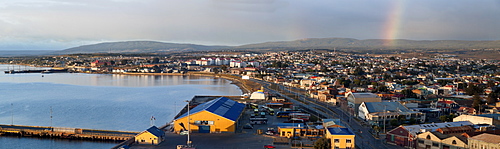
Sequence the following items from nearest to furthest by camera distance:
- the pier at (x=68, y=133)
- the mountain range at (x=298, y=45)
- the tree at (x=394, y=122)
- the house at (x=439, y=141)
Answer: the house at (x=439, y=141), the pier at (x=68, y=133), the tree at (x=394, y=122), the mountain range at (x=298, y=45)

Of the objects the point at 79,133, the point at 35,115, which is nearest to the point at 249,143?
the point at 79,133

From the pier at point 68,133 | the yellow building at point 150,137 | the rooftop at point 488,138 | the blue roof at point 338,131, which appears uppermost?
the rooftop at point 488,138

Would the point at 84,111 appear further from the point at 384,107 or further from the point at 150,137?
the point at 384,107

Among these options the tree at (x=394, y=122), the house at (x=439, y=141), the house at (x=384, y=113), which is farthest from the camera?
the house at (x=384, y=113)

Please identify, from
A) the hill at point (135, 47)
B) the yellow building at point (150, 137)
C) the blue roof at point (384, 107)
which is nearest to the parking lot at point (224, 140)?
the yellow building at point (150, 137)

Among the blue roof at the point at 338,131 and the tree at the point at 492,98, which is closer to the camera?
the blue roof at the point at 338,131

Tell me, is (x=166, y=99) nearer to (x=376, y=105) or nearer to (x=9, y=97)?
(x=9, y=97)

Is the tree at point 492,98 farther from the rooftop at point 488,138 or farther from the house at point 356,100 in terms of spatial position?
the rooftop at point 488,138

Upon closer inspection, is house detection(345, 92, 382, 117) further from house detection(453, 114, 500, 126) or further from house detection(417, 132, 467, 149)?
house detection(417, 132, 467, 149)
